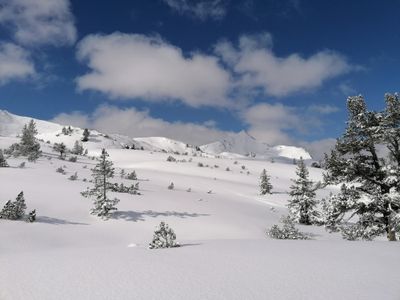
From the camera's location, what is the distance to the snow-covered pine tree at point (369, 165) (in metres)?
15.5

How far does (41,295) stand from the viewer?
250 inches

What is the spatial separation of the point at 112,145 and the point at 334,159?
9425cm

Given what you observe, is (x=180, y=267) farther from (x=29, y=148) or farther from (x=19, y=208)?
(x=29, y=148)

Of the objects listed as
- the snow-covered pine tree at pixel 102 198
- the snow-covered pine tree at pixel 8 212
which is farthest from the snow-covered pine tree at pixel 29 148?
the snow-covered pine tree at pixel 8 212

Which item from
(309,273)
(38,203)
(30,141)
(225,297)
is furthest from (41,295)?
(30,141)

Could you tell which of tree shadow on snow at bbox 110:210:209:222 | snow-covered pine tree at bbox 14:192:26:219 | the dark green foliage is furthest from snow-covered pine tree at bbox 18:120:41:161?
the dark green foliage

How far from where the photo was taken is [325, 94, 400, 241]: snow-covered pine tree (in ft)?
51.0

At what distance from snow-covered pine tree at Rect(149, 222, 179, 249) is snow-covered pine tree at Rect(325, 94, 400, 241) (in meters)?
7.98

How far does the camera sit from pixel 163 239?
1275 centimetres

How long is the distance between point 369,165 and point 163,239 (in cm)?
999

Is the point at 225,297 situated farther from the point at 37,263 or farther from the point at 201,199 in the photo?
the point at 201,199

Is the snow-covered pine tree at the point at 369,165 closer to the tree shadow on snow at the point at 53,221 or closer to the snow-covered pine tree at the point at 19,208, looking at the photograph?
the tree shadow on snow at the point at 53,221

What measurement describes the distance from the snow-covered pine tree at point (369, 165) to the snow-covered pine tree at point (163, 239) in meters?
7.98

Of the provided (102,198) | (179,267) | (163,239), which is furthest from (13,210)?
(179,267)
